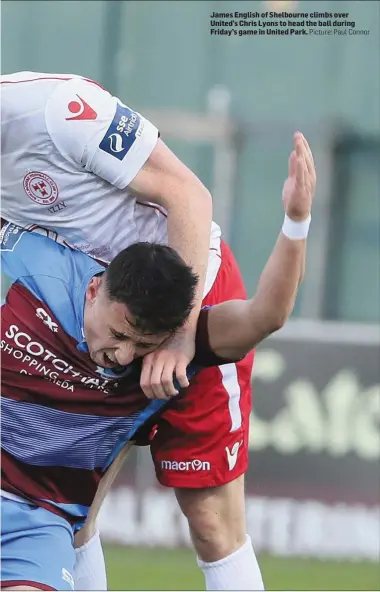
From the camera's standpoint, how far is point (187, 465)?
4297mm

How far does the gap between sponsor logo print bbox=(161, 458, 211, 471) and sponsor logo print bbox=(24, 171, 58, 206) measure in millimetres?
972

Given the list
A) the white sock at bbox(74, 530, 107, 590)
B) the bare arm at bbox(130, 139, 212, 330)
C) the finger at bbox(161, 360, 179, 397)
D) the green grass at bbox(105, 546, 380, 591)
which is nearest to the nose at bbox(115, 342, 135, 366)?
the finger at bbox(161, 360, 179, 397)

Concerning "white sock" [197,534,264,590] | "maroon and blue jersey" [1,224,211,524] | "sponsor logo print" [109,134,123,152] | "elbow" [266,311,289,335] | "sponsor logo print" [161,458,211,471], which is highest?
"sponsor logo print" [109,134,123,152]

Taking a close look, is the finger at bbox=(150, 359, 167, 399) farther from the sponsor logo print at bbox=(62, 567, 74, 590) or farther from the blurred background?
the blurred background

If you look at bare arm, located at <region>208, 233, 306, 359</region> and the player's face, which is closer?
bare arm, located at <region>208, 233, 306, 359</region>

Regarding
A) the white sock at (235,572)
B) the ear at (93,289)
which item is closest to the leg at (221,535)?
the white sock at (235,572)

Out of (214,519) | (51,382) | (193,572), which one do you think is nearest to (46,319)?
(51,382)

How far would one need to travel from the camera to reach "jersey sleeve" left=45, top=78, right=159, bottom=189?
3.97 meters

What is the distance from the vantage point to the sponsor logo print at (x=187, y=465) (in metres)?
4.30

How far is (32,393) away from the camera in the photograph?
3.82 m

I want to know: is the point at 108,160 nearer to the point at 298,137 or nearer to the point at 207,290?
the point at 207,290

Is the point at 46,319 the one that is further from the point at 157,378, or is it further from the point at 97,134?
the point at 97,134

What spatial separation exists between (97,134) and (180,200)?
1.09ft

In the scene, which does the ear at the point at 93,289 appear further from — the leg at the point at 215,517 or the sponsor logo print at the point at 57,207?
the leg at the point at 215,517
